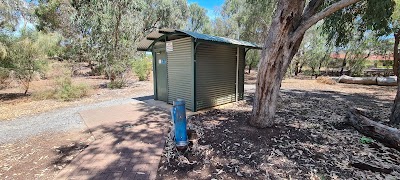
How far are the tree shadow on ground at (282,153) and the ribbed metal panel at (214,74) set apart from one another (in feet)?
4.07

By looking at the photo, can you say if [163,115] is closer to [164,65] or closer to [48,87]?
[164,65]

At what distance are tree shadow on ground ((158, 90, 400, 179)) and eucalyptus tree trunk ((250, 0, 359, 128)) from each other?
661 mm

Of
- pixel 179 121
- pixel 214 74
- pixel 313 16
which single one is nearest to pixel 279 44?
pixel 313 16

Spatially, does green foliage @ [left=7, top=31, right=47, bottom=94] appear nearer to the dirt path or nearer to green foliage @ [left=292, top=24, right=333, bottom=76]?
the dirt path

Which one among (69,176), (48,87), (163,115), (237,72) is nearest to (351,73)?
(237,72)

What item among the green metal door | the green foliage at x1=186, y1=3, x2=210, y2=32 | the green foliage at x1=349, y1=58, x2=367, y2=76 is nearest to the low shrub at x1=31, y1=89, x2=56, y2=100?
the green metal door

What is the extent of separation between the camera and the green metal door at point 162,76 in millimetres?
6062

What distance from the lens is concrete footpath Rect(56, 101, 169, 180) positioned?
2406 millimetres

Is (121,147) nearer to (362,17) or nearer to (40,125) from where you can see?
(40,125)

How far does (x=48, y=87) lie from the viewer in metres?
7.82

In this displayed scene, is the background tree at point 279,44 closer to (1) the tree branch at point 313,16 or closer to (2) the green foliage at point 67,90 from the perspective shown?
(1) the tree branch at point 313,16

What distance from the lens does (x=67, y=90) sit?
702cm

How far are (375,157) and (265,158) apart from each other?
156 centimetres

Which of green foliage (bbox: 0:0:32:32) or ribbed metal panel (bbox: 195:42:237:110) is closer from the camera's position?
ribbed metal panel (bbox: 195:42:237:110)
